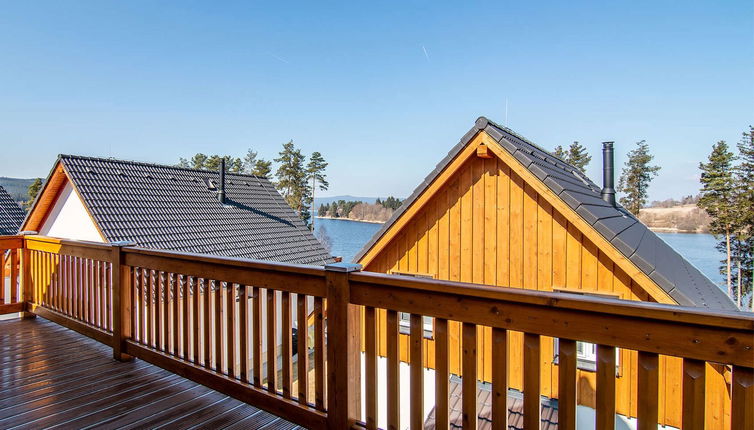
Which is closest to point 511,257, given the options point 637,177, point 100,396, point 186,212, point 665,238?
point 100,396

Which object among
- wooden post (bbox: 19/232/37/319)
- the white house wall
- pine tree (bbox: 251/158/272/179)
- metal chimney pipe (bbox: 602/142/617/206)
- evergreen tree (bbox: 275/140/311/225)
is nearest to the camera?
wooden post (bbox: 19/232/37/319)

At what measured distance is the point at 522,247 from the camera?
536 cm

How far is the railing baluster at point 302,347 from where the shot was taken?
Result: 78.0 inches

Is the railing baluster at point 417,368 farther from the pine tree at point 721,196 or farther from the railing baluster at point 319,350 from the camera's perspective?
the pine tree at point 721,196

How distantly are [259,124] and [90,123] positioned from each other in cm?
890

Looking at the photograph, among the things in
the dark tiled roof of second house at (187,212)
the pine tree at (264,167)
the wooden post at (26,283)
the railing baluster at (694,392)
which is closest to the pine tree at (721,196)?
the dark tiled roof of second house at (187,212)

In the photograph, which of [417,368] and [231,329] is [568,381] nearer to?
[417,368]

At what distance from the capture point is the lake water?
15.8 metres

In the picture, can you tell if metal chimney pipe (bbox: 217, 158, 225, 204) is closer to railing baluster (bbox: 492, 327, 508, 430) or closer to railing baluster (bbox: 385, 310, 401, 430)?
railing baluster (bbox: 385, 310, 401, 430)

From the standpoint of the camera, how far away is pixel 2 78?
37.9ft

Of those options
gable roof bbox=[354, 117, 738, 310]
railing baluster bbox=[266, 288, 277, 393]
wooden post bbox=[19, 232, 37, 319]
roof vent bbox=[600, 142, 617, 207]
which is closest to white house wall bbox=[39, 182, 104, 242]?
wooden post bbox=[19, 232, 37, 319]

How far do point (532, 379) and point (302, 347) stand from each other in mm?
1113

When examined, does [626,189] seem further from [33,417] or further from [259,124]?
[33,417]

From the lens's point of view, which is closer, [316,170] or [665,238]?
[665,238]
